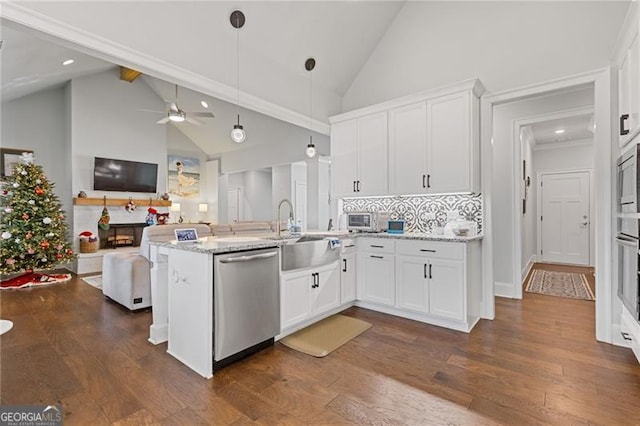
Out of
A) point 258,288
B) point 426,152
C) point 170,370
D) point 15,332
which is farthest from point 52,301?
point 426,152

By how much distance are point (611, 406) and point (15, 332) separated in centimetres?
513

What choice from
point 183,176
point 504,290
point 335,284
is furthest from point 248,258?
point 183,176

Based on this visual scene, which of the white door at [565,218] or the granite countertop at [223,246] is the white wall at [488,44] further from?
the white door at [565,218]

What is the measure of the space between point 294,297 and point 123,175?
6740 millimetres

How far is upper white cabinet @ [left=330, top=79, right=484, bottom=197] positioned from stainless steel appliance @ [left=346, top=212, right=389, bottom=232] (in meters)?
0.35

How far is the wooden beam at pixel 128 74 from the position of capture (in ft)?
24.0

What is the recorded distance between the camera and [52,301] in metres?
4.25

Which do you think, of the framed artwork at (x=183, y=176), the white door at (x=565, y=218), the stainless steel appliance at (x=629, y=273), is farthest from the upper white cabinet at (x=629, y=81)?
the framed artwork at (x=183, y=176)

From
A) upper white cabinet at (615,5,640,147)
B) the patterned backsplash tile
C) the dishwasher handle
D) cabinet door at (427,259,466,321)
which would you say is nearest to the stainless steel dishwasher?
the dishwasher handle

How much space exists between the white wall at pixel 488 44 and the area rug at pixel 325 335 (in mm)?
3171

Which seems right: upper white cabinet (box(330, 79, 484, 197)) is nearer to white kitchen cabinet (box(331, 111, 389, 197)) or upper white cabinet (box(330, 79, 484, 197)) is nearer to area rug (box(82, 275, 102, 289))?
white kitchen cabinet (box(331, 111, 389, 197))

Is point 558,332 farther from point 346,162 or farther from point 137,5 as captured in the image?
point 137,5

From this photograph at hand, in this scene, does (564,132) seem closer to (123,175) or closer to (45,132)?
(123,175)

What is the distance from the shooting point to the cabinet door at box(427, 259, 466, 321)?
124 inches
